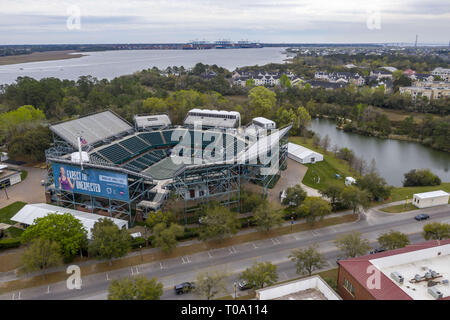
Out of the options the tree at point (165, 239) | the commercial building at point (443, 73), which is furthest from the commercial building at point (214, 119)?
the commercial building at point (443, 73)

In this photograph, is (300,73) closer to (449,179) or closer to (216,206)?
(449,179)

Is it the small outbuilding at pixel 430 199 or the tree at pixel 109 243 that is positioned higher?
the tree at pixel 109 243

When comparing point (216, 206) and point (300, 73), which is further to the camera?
point (300, 73)

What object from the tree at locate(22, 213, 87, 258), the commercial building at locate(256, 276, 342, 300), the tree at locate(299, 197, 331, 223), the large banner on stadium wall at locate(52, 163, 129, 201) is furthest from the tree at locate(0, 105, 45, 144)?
the commercial building at locate(256, 276, 342, 300)

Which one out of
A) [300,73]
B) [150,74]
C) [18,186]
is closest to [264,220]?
[18,186]

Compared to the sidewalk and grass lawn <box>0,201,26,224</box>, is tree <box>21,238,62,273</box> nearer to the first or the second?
the sidewalk

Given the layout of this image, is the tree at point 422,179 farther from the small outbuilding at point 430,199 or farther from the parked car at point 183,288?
the parked car at point 183,288

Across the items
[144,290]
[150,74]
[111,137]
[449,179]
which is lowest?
[449,179]
